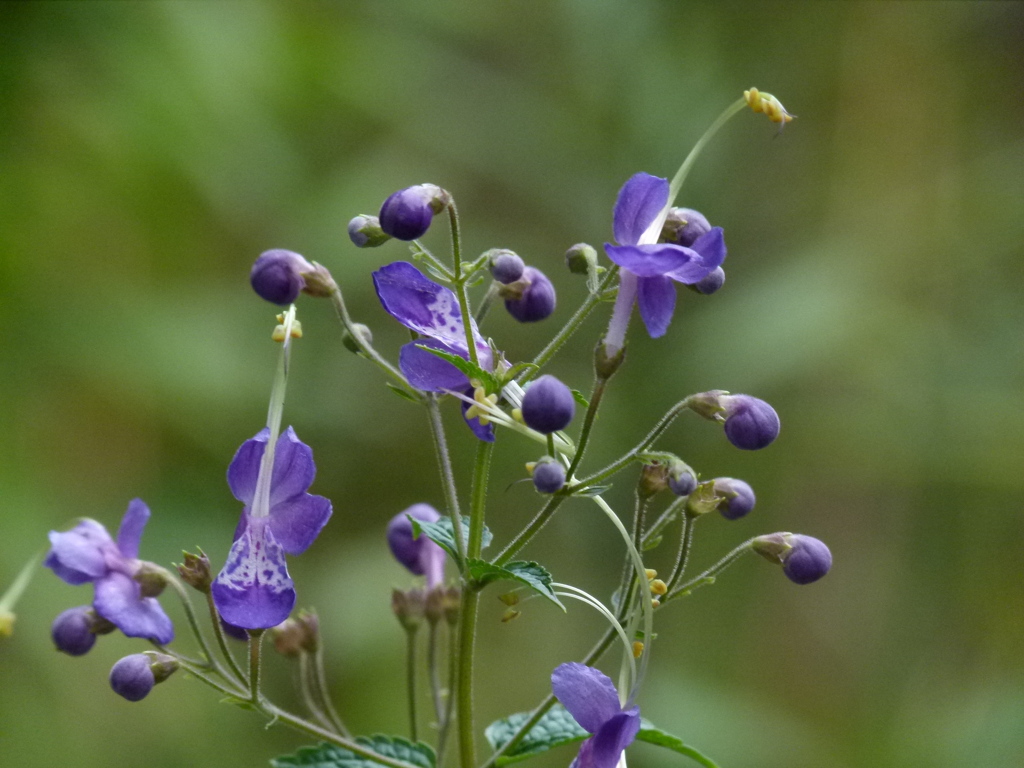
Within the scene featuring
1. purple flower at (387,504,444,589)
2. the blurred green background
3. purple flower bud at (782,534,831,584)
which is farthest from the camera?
the blurred green background

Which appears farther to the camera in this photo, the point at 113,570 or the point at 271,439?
the point at 113,570

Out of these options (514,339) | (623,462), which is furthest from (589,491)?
(514,339)

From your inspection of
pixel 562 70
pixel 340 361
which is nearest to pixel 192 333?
pixel 340 361

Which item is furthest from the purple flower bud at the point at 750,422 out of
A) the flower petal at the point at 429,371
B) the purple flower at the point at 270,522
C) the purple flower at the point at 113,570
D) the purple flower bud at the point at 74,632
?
the purple flower bud at the point at 74,632

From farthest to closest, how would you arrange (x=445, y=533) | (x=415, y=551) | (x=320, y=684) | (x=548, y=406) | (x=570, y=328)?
(x=415, y=551), (x=320, y=684), (x=445, y=533), (x=570, y=328), (x=548, y=406)

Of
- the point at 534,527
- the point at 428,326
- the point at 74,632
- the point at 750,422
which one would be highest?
the point at 750,422

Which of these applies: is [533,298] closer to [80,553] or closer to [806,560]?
[806,560]

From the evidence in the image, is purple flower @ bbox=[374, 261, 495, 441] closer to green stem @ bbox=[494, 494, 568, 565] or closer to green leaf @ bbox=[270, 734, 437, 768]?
green stem @ bbox=[494, 494, 568, 565]

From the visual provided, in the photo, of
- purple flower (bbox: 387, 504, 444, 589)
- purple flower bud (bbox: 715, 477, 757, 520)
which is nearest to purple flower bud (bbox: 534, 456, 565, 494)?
purple flower bud (bbox: 715, 477, 757, 520)
